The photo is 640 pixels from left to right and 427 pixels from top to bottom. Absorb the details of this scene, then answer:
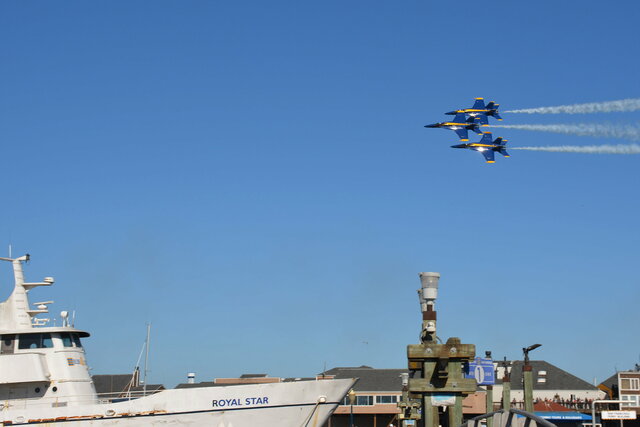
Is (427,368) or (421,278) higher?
(421,278)

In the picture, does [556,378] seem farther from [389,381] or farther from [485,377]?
[485,377]

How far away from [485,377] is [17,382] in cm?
1932

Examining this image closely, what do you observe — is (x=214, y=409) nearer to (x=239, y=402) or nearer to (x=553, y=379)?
(x=239, y=402)

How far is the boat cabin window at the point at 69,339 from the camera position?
3431 centimetres

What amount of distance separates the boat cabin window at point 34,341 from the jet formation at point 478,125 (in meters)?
45.7

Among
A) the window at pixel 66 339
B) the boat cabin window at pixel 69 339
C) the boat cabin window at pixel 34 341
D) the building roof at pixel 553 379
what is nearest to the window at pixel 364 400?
the building roof at pixel 553 379

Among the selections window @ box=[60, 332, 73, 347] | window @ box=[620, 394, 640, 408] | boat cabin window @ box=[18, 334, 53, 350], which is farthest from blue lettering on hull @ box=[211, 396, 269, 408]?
window @ box=[620, 394, 640, 408]

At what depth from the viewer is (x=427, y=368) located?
18.1 metres

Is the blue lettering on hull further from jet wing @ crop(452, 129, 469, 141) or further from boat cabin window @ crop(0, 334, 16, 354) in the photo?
jet wing @ crop(452, 129, 469, 141)

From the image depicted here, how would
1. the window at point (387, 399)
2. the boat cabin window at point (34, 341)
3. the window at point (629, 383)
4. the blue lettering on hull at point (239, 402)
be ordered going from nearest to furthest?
the blue lettering on hull at point (239, 402), the boat cabin window at point (34, 341), the window at point (629, 383), the window at point (387, 399)

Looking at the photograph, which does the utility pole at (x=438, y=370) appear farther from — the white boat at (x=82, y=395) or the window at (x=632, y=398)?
the window at (x=632, y=398)

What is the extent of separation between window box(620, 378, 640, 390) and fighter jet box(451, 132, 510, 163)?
2584 cm

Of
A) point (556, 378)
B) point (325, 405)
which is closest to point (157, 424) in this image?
point (325, 405)

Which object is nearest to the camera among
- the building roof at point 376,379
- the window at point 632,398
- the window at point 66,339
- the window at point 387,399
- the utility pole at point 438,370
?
the utility pole at point 438,370
